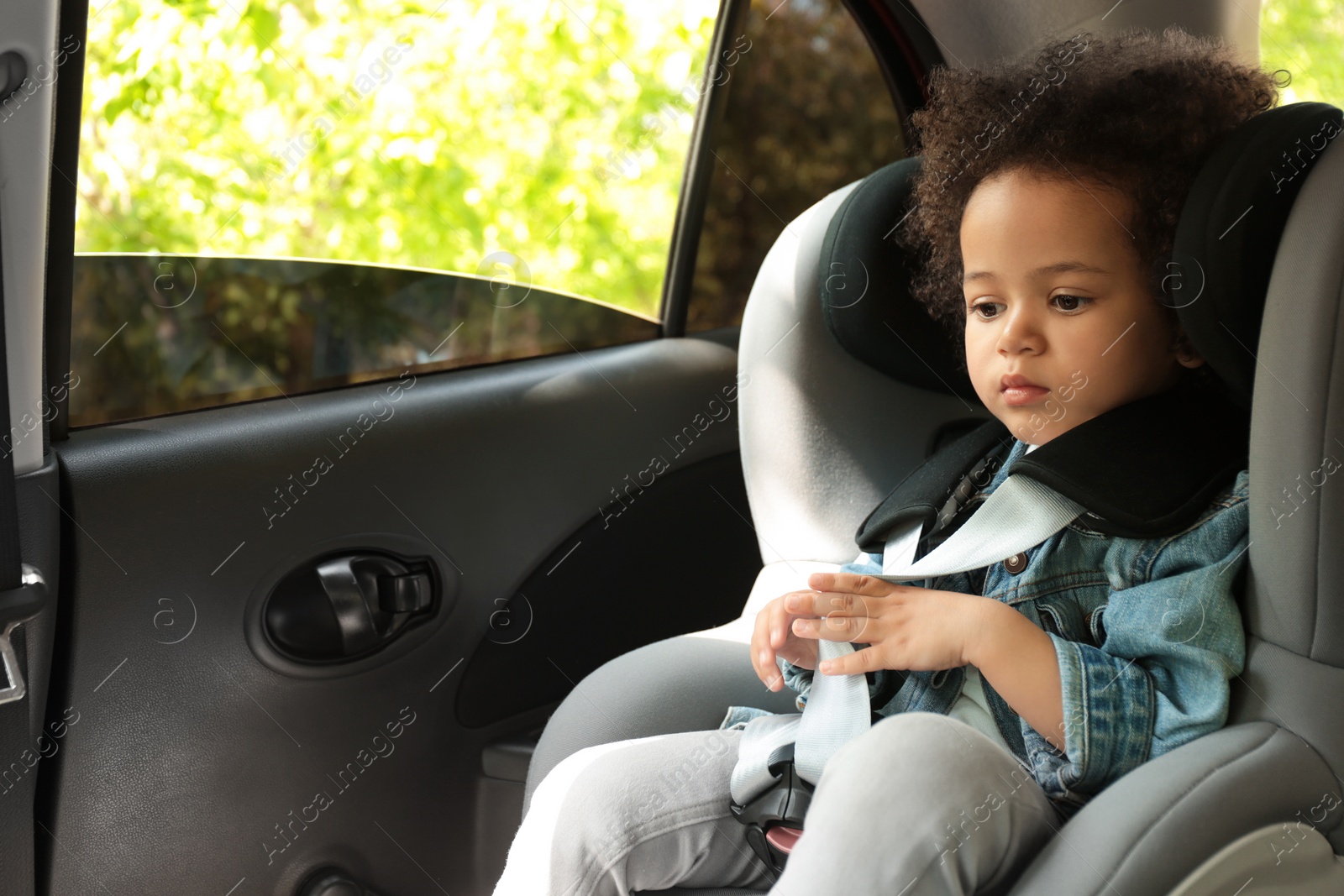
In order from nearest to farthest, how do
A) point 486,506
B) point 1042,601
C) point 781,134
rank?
1. point 1042,601
2. point 486,506
3. point 781,134

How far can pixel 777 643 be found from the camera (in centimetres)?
115

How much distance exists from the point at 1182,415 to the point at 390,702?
1112mm

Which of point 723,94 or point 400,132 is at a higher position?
point 400,132

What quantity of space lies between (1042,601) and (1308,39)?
1.16 meters

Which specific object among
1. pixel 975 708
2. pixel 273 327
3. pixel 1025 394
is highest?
pixel 273 327

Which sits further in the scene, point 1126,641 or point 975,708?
point 975,708

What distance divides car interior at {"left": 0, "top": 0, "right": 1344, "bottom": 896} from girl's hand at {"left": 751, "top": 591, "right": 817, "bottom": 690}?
5.1 inches

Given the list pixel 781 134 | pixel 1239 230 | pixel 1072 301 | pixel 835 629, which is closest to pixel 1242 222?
pixel 1239 230

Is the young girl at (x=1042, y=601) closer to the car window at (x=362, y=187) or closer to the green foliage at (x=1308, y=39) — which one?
the green foliage at (x=1308, y=39)

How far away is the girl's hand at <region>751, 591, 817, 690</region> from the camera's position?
115 cm

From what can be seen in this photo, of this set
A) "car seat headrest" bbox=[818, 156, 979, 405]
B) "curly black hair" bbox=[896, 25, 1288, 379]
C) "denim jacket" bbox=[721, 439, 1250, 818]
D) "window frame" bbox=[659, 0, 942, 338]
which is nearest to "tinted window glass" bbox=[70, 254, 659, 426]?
"window frame" bbox=[659, 0, 942, 338]

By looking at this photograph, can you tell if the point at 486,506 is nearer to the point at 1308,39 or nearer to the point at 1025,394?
the point at 1025,394

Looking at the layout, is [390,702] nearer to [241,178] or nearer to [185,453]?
[185,453]

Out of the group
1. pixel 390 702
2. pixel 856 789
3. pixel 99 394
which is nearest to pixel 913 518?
pixel 856 789
